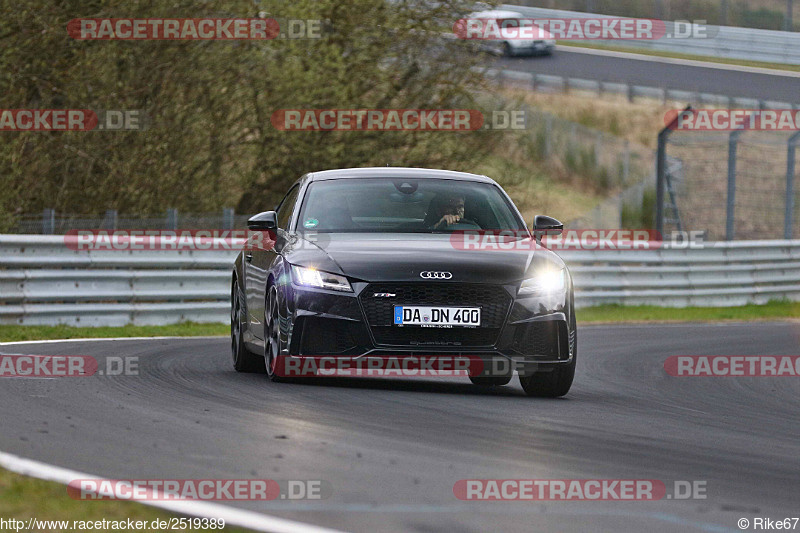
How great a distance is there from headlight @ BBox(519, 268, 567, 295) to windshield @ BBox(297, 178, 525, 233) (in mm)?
941

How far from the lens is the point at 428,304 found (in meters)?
9.37

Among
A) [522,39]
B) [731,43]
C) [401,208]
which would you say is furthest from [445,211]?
[731,43]

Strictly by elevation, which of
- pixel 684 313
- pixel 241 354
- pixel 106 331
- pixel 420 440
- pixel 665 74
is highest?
pixel 665 74

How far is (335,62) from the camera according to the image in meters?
26.9

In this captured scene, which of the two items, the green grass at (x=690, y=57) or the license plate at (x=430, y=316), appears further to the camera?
the green grass at (x=690, y=57)

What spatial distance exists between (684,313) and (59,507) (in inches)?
716

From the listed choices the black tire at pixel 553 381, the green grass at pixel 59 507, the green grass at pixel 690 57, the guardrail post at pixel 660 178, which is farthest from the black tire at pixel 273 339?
the green grass at pixel 690 57

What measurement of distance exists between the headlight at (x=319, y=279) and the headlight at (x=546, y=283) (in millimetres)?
1118

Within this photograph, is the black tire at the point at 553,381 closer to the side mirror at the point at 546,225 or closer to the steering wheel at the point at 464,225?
the side mirror at the point at 546,225

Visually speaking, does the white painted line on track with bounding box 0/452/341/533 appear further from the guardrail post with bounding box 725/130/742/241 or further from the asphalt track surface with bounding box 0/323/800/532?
the guardrail post with bounding box 725/130/742/241

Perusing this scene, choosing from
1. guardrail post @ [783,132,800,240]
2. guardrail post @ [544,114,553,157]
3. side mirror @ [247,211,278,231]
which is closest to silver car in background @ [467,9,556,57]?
guardrail post @ [544,114,553,157]

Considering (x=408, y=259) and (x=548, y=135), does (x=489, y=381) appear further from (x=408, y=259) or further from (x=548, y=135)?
(x=548, y=135)

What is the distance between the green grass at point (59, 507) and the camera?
510 cm

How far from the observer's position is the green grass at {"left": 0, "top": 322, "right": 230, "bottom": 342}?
14883 millimetres
